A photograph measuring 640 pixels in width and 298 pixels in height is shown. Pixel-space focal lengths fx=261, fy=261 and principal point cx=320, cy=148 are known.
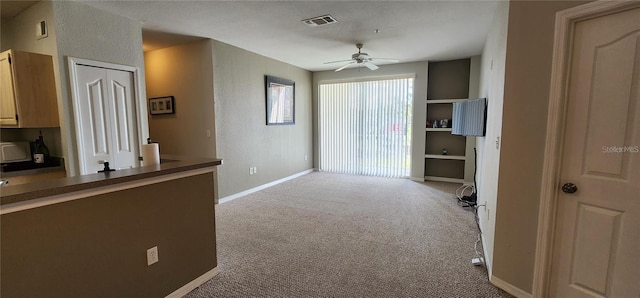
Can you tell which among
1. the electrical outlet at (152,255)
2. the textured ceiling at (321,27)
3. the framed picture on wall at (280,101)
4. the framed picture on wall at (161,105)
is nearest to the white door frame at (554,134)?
the textured ceiling at (321,27)

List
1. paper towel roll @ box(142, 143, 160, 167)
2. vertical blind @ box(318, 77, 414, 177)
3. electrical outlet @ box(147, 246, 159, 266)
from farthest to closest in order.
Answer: vertical blind @ box(318, 77, 414, 177) → paper towel roll @ box(142, 143, 160, 167) → electrical outlet @ box(147, 246, 159, 266)

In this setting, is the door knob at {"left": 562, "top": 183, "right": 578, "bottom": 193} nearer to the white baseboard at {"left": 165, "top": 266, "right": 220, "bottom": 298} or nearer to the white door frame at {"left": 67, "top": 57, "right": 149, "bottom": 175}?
the white baseboard at {"left": 165, "top": 266, "right": 220, "bottom": 298}

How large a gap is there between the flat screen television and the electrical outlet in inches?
139

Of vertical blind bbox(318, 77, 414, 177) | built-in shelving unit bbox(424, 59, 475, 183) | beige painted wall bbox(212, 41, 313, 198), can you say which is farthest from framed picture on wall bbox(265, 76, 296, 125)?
built-in shelving unit bbox(424, 59, 475, 183)

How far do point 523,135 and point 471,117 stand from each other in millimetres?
1713

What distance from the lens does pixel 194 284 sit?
2109 mm

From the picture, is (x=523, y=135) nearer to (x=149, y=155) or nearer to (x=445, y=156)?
(x=149, y=155)

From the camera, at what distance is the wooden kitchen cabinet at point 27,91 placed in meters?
2.45

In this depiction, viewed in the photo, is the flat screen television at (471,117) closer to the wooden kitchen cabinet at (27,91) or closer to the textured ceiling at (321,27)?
the textured ceiling at (321,27)

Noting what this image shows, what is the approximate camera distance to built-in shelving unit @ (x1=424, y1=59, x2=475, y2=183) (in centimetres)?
525

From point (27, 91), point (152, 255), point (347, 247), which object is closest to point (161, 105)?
point (27, 91)

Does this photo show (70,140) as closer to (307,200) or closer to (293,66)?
(307,200)

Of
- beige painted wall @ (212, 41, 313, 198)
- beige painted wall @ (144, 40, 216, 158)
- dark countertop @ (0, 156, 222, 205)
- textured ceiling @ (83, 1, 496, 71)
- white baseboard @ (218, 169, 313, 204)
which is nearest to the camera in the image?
dark countertop @ (0, 156, 222, 205)

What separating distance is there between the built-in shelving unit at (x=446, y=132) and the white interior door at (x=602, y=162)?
367 cm
